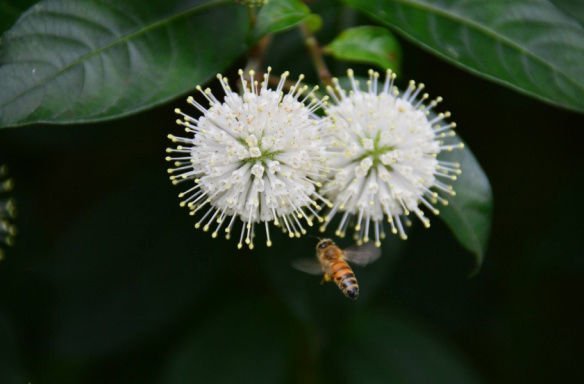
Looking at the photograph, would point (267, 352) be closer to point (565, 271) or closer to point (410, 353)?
point (410, 353)

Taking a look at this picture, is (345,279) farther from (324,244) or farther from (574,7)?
(574,7)

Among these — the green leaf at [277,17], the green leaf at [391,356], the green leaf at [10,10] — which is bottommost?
the green leaf at [391,356]

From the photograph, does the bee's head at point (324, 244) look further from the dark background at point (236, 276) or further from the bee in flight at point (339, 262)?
the dark background at point (236, 276)

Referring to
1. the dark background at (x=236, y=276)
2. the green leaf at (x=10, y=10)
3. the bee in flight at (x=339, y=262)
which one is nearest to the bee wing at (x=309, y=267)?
the bee in flight at (x=339, y=262)

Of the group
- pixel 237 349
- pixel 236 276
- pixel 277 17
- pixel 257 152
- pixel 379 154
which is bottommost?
pixel 237 349

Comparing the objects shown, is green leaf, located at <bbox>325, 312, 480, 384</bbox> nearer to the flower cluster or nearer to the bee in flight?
the bee in flight

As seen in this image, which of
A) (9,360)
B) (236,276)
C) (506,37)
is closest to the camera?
(506,37)

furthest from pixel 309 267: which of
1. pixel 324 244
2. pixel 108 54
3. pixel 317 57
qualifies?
pixel 108 54
